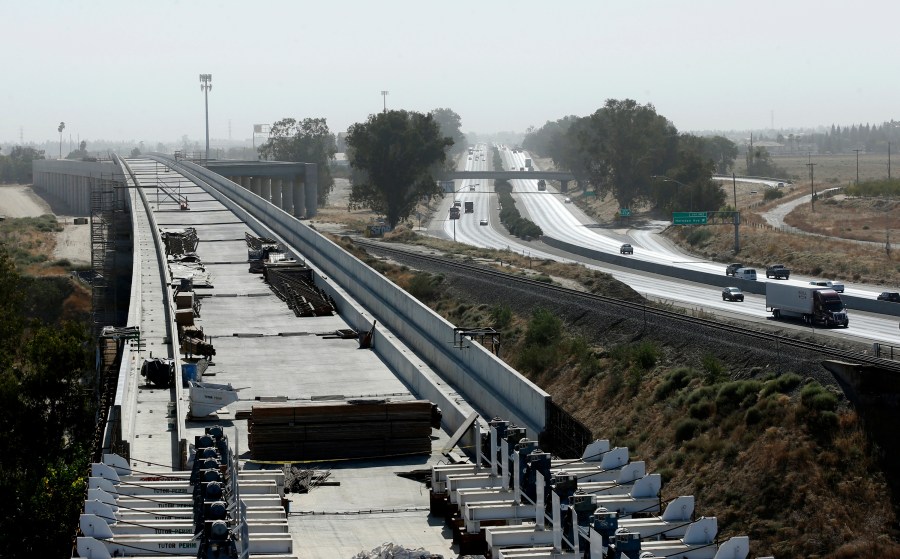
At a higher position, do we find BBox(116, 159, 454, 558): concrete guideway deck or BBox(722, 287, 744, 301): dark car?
BBox(116, 159, 454, 558): concrete guideway deck

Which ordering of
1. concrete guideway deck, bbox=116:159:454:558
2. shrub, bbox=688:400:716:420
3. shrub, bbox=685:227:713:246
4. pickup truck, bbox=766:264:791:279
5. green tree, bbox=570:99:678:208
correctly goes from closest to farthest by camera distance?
1. concrete guideway deck, bbox=116:159:454:558
2. shrub, bbox=688:400:716:420
3. pickup truck, bbox=766:264:791:279
4. shrub, bbox=685:227:713:246
5. green tree, bbox=570:99:678:208

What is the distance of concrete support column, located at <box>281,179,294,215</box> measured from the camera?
134750mm

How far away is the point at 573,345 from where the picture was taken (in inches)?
1982

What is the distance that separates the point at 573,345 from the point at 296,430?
89.9 ft

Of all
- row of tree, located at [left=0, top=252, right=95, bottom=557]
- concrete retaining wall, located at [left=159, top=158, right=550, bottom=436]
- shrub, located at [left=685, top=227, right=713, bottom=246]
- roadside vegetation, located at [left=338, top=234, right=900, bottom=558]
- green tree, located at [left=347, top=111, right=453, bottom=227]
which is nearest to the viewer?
concrete retaining wall, located at [left=159, top=158, right=550, bottom=436]

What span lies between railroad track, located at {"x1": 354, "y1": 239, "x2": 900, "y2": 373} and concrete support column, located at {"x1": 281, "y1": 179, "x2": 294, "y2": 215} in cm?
3541

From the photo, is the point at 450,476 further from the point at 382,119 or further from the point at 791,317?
the point at 382,119

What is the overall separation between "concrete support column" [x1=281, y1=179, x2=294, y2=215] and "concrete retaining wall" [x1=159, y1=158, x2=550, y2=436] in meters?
79.5

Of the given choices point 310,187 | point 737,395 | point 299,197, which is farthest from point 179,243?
point 299,197

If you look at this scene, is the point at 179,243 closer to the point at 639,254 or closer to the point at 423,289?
the point at 423,289

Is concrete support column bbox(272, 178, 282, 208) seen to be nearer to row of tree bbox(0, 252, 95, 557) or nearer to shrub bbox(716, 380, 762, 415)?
row of tree bbox(0, 252, 95, 557)

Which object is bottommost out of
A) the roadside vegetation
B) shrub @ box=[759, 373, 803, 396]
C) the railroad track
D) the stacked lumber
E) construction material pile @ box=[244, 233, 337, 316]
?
the roadside vegetation

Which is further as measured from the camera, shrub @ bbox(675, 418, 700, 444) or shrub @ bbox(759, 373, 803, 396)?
shrub @ bbox(675, 418, 700, 444)

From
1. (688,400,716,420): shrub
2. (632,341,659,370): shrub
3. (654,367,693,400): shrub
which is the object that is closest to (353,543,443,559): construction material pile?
(688,400,716,420): shrub
